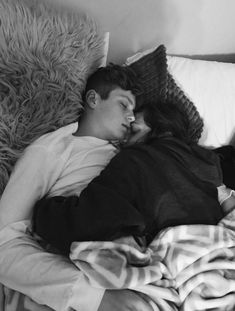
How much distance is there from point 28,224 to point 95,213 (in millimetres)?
165

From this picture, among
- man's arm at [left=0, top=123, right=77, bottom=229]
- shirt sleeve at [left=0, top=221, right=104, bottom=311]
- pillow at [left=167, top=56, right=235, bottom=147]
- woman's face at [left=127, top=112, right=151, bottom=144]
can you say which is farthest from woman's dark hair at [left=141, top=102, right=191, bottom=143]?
shirt sleeve at [left=0, top=221, right=104, bottom=311]

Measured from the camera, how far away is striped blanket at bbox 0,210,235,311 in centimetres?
77

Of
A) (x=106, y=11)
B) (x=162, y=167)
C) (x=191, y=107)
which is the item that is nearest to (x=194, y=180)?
(x=162, y=167)

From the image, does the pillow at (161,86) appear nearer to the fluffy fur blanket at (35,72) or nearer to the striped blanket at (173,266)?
the fluffy fur blanket at (35,72)

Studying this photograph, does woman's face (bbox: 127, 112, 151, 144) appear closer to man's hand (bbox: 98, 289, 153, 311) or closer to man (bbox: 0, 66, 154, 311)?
man (bbox: 0, 66, 154, 311)

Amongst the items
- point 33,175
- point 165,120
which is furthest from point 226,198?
point 33,175

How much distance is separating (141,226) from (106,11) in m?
0.70

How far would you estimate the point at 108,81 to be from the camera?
111 cm

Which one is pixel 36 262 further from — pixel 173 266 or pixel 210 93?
pixel 210 93

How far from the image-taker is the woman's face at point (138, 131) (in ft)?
3.55

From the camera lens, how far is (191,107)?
3.98 feet

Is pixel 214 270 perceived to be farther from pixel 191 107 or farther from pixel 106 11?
pixel 106 11

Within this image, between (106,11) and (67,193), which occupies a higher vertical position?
(106,11)

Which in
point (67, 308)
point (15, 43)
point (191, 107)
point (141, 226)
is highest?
point (15, 43)
